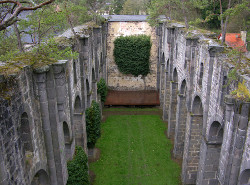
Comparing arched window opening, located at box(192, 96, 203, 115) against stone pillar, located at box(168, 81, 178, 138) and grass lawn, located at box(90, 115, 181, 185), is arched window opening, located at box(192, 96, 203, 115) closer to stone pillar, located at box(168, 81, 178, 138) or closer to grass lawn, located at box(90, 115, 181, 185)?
grass lawn, located at box(90, 115, 181, 185)

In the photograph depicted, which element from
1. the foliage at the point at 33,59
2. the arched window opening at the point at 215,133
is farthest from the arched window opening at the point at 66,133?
the arched window opening at the point at 215,133

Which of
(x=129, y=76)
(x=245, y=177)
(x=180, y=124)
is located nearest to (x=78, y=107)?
(x=180, y=124)

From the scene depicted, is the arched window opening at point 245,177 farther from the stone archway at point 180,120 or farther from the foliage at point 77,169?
the stone archway at point 180,120

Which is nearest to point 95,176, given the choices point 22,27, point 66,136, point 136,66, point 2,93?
point 66,136

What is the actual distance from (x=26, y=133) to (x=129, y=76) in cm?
1940

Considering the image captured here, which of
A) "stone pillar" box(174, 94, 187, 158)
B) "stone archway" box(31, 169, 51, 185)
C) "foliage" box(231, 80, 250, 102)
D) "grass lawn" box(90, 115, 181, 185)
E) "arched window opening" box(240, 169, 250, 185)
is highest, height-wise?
"foliage" box(231, 80, 250, 102)

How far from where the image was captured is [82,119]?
12.6 metres

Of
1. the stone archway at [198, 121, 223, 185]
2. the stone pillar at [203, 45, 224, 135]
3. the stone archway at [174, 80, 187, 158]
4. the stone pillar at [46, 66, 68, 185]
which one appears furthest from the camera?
the stone archway at [174, 80, 187, 158]

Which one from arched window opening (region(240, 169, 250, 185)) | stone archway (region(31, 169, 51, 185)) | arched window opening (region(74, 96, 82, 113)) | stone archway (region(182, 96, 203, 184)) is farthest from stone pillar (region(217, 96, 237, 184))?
arched window opening (region(74, 96, 82, 113))

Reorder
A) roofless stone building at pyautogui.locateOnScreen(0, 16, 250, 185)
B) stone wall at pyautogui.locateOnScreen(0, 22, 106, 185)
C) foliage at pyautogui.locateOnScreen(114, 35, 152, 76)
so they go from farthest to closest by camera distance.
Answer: foliage at pyautogui.locateOnScreen(114, 35, 152, 76), roofless stone building at pyautogui.locateOnScreen(0, 16, 250, 185), stone wall at pyautogui.locateOnScreen(0, 22, 106, 185)

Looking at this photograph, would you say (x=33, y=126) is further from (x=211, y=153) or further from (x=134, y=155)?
(x=134, y=155)

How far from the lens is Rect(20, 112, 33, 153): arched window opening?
22.2ft

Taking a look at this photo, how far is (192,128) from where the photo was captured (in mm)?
12469

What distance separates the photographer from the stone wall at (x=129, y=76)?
25.0 meters
